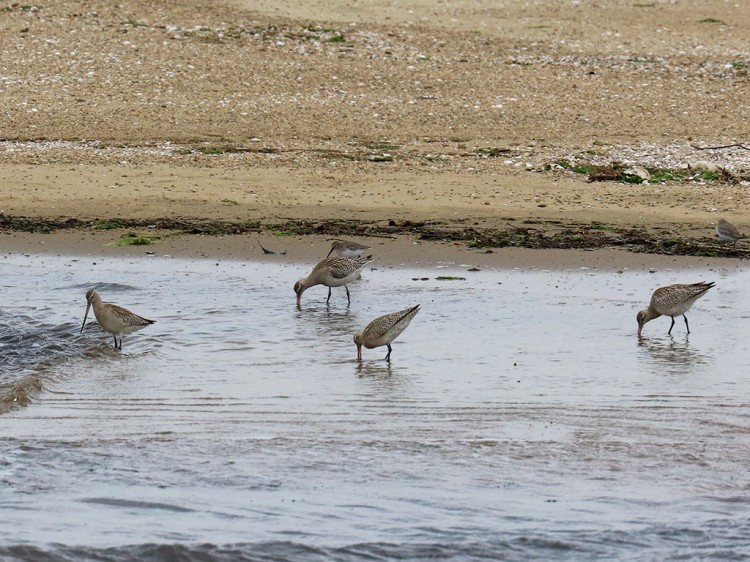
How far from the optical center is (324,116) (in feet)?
69.3

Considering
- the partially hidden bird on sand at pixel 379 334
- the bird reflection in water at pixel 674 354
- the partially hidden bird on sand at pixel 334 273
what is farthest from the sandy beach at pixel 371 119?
the partially hidden bird on sand at pixel 379 334

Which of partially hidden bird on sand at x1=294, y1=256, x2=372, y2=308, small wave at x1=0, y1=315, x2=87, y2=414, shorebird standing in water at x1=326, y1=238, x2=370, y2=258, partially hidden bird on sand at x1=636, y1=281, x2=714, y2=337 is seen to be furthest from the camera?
shorebird standing in water at x1=326, y1=238, x2=370, y2=258

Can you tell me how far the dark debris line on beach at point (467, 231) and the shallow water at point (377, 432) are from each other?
2127mm

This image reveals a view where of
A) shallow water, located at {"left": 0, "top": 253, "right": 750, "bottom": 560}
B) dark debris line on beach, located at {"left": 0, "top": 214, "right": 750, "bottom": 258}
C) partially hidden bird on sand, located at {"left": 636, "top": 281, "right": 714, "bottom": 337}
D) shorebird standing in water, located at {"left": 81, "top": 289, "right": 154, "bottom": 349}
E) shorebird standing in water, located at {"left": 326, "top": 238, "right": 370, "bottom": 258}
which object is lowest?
shallow water, located at {"left": 0, "top": 253, "right": 750, "bottom": 560}

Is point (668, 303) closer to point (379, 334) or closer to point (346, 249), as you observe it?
point (379, 334)

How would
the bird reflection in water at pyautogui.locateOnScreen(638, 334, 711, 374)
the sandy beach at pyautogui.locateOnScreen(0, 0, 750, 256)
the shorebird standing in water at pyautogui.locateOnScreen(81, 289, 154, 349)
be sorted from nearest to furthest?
the bird reflection in water at pyautogui.locateOnScreen(638, 334, 711, 374)
the shorebird standing in water at pyautogui.locateOnScreen(81, 289, 154, 349)
the sandy beach at pyautogui.locateOnScreen(0, 0, 750, 256)

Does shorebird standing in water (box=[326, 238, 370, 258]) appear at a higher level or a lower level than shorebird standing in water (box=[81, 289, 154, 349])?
higher

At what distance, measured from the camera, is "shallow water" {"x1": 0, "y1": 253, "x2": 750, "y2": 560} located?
7.14m

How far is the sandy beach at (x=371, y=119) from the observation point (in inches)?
655

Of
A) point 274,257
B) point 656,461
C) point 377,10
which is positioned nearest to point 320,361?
point 656,461

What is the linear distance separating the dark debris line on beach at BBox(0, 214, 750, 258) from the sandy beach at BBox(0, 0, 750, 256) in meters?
0.06

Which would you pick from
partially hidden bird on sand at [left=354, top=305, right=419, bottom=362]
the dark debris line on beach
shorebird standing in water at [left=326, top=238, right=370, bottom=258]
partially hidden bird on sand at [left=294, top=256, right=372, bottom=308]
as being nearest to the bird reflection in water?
partially hidden bird on sand at [left=354, top=305, right=419, bottom=362]

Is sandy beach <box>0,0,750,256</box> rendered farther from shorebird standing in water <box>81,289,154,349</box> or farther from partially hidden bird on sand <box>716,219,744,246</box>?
shorebird standing in water <box>81,289,154,349</box>

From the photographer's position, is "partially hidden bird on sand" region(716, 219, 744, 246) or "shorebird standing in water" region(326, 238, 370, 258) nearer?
"shorebird standing in water" region(326, 238, 370, 258)
